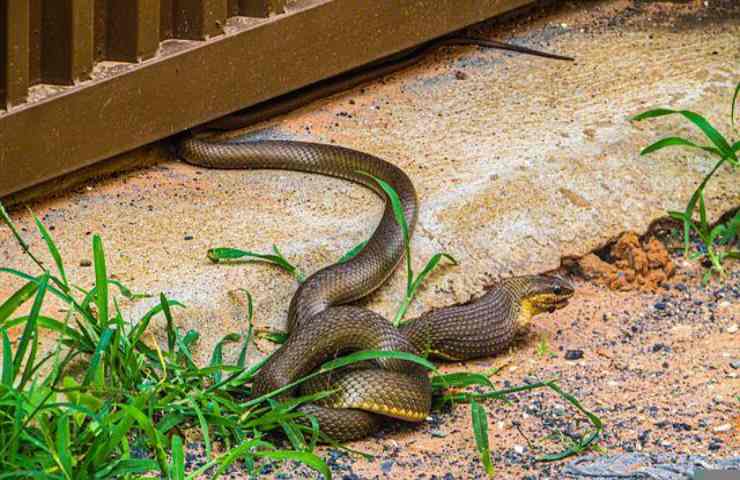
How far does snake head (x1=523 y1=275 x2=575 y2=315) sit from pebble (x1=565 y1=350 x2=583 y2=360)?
194 millimetres

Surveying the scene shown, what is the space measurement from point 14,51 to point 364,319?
5.00 feet

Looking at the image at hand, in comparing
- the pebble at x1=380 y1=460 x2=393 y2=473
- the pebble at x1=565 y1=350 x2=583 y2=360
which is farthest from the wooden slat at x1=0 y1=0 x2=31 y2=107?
the pebble at x1=565 y1=350 x2=583 y2=360

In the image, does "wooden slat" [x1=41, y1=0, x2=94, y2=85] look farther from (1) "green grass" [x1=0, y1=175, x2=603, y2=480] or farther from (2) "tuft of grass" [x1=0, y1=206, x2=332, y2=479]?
(2) "tuft of grass" [x1=0, y1=206, x2=332, y2=479]

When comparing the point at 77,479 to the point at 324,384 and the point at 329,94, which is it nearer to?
the point at 324,384

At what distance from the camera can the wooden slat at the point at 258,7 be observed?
5816 mm

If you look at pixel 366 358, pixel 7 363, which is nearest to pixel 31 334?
pixel 7 363

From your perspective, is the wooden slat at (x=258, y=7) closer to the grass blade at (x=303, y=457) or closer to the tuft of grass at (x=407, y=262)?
the tuft of grass at (x=407, y=262)

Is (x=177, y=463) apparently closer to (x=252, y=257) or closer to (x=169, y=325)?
(x=169, y=325)

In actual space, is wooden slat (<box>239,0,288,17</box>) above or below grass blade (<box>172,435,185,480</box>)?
above

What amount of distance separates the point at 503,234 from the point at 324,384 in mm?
1292

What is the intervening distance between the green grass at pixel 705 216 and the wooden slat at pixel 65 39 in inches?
87.4

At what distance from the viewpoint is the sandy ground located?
456 cm

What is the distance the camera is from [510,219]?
5.54 meters

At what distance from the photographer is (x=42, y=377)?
4.27 metres
